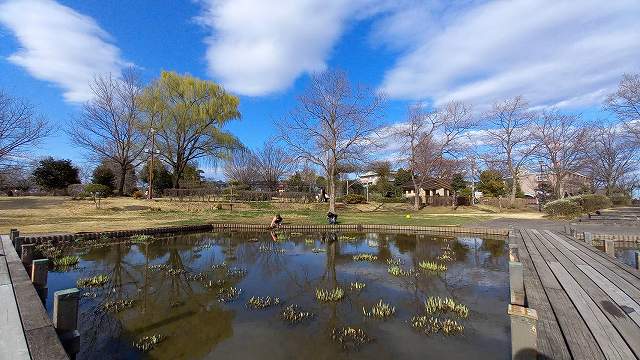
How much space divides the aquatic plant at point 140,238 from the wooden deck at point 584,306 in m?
13.9

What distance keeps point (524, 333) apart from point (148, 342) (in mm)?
4990

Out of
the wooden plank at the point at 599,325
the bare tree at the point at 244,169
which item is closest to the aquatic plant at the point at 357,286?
the wooden plank at the point at 599,325

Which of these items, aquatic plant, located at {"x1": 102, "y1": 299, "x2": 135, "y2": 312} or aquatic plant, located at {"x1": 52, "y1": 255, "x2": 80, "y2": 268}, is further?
aquatic plant, located at {"x1": 52, "y1": 255, "x2": 80, "y2": 268}

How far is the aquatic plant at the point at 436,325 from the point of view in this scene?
5.71 meters

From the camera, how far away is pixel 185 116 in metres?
33.8

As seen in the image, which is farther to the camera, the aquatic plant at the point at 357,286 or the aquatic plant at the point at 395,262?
the aquatic plant at the point at 395,262

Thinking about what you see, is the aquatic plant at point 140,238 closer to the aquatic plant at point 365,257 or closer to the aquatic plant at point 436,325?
the aquatic plant at point 365,257

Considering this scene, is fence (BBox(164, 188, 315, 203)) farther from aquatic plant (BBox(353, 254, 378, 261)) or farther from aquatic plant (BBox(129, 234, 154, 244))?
aquatic plant (BBox(353, 254, 378, 261))

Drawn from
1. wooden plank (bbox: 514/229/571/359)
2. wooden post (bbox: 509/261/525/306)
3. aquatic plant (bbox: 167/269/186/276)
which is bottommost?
aquatic plant (bbox: 167/269/186/276)

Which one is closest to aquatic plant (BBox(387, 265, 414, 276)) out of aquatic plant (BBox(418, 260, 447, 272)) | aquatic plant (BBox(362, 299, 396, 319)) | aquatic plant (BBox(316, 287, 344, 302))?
aquatic plant (BBox(418, 260, 447, 272))

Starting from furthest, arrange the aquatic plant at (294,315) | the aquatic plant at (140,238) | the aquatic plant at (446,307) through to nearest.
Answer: the aquatic plant at (140,238) → the aquatic plant at (446,307) → the aquatic plant at (294,315)

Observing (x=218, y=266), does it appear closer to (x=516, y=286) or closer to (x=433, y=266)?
(x=433, y=266)

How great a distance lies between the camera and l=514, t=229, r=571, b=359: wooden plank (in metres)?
3.46

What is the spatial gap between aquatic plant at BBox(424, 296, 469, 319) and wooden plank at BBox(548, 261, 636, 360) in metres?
1.75
